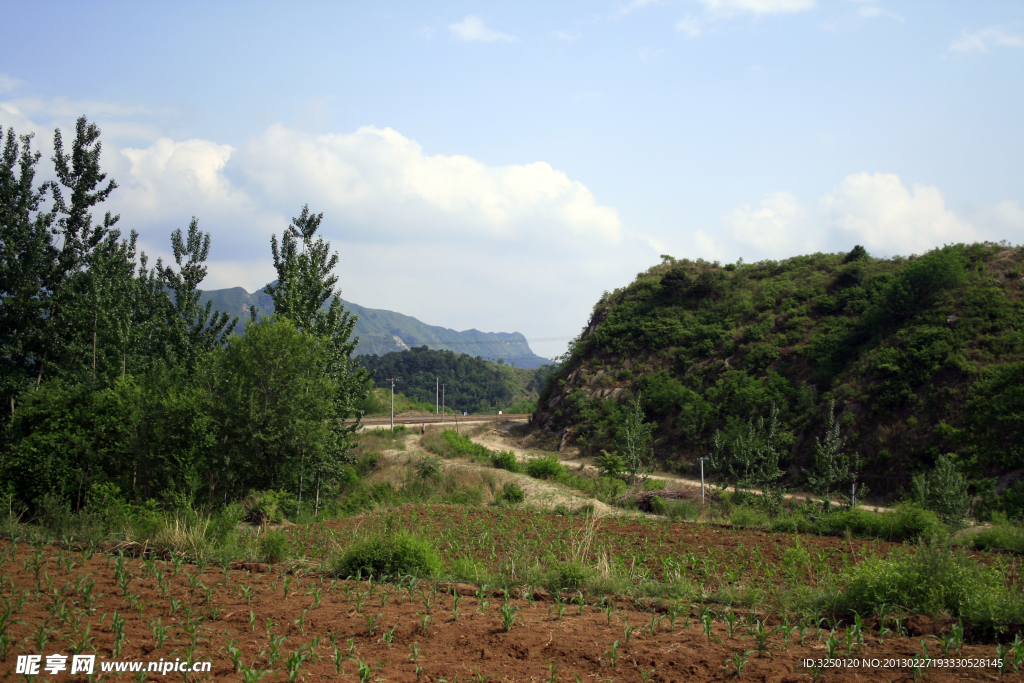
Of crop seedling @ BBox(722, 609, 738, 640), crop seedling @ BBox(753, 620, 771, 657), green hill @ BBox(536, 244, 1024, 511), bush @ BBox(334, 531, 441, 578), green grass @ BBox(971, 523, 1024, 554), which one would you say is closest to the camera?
crop seedling @ BBox(753, 620, 771, 657)

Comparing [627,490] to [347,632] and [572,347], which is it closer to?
[347,632]

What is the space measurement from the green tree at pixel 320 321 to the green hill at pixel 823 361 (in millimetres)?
16341

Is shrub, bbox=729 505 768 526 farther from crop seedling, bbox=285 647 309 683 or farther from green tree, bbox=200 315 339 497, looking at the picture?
crop seedling, bbox=285 647 309 683

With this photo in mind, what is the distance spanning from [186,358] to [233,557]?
57.2 feet

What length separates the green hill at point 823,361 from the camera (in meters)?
22.9

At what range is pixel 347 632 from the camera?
5938 millimetres

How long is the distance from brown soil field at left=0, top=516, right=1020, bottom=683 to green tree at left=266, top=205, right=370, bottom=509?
7319 millimetres

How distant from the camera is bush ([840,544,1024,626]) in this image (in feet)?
20.4

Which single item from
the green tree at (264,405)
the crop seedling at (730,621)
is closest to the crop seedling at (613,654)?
the crop seedling at (730,621)

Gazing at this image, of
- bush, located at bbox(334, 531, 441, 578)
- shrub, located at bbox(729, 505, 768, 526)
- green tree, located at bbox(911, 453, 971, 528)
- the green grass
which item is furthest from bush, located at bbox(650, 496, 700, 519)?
bush, located at bbox(334, 531, 441, 578)

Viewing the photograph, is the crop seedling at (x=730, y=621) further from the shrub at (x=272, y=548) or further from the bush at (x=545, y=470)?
the bush at (x=545, y=470)

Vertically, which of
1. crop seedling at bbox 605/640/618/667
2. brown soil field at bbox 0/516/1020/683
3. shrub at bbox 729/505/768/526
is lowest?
shrub at bbox 729/505/768/526

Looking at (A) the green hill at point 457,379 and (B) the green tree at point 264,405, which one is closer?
(B) the green tree at point 264,405

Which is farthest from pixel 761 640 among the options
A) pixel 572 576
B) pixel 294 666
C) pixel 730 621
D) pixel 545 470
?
pixel 545 470
